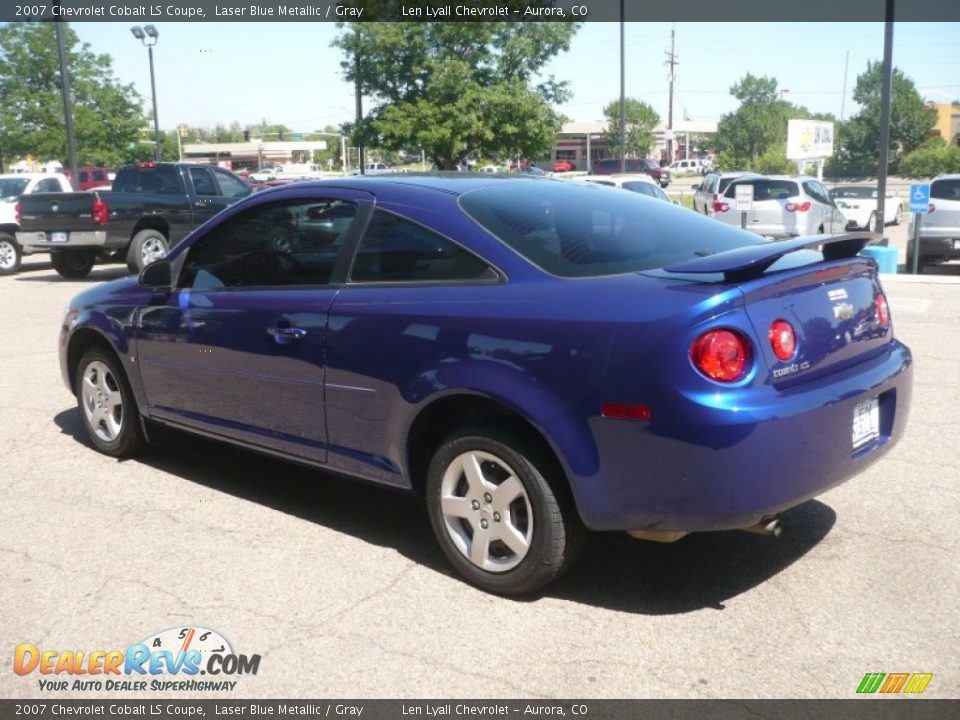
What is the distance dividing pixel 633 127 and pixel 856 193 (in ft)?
197

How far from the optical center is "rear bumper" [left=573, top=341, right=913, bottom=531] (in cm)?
333

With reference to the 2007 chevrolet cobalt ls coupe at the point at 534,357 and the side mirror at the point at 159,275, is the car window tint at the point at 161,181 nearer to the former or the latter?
the side mirror at the point at 159,275

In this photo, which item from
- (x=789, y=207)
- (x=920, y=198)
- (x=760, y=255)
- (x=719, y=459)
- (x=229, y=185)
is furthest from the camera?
(x=789, y=207)

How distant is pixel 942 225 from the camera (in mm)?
15852

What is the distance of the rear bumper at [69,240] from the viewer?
16.1 meters

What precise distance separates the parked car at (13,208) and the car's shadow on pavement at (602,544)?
1335cm

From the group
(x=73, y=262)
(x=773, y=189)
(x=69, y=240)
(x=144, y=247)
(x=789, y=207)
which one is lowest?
(x=73, y=262)

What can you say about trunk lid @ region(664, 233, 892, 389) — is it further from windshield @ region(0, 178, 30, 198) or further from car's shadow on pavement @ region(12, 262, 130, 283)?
windshield @ region(0, 178, 30, 198)

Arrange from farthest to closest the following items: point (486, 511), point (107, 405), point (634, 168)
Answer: point (634, 168) < point (107, 405) < point (486, 511)

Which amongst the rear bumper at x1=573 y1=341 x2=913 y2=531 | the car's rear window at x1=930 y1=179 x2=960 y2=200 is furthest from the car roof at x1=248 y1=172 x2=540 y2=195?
the car's rear window at x1=930 y1=179 x2=960 y2=200

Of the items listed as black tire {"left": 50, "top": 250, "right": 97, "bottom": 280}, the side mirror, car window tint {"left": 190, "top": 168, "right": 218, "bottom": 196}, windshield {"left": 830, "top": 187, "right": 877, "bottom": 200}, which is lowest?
black tire {"left": 50, "top": 250, "right": 97, "bottom": 280}

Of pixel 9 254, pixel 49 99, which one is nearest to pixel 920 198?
pixel 9 254

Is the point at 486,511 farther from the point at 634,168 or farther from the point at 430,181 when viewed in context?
the point at 634,168

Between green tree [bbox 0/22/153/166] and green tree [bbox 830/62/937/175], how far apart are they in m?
46.4
